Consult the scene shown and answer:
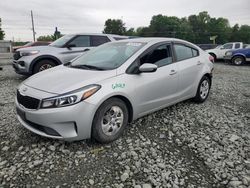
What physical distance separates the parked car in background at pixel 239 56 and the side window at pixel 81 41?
1068cm

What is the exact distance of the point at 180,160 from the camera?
305cm

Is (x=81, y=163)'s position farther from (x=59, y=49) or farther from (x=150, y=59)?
(x=59, y=49)

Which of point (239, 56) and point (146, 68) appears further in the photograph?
point (239, 56)

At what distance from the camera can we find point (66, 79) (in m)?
3.33

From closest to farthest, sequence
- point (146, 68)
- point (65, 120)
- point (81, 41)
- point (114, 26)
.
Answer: point (65, 120), point (146, 68), point (81, 41), point (114, 26)

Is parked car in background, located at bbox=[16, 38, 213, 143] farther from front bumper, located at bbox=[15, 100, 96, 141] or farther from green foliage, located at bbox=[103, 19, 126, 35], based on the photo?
green foliage, located at bbox=[103, 19, 126, 35]

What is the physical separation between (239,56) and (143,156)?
13909 millimetres

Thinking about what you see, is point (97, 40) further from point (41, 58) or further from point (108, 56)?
point (108, 56)

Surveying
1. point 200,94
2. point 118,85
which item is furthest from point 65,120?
point 200,94

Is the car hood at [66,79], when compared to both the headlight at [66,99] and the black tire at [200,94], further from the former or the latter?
the black tire at [200,94]

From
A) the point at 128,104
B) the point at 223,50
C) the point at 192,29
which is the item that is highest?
the point at 192,29

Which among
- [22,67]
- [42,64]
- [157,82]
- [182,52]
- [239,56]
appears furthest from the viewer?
[239,56]

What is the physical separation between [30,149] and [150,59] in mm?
2345

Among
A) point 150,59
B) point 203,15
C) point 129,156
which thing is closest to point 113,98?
point 129,156
